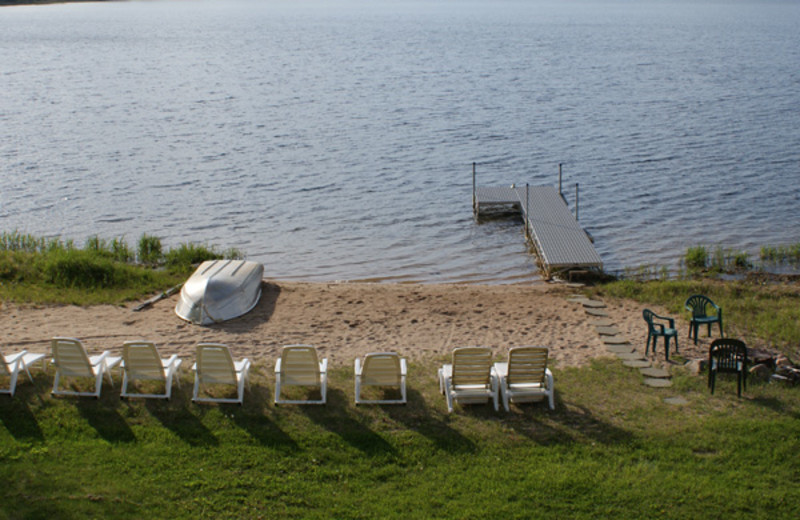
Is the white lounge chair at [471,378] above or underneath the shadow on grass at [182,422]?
above

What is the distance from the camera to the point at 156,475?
29.5 feet

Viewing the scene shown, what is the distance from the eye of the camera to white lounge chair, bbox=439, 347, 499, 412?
10578 mm

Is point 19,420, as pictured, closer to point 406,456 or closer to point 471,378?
point 406,456

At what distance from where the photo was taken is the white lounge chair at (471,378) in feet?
34.7

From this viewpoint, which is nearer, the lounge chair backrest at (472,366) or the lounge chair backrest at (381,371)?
the lounge chair backrest at (472,366)

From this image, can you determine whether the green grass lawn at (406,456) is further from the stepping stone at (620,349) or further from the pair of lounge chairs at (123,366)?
the stepping stone at (620,349)

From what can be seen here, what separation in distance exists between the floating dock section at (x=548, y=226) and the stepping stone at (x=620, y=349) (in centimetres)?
643

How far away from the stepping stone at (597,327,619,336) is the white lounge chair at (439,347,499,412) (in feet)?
14.3

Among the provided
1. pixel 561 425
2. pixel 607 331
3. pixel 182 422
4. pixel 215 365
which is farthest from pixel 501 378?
pixel 182 422

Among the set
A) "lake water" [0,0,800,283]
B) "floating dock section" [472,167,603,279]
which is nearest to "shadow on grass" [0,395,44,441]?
"lake water" [0,0,800,283]

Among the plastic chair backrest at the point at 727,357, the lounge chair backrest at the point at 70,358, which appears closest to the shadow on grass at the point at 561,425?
the plastic chair backrest at the point at 727,357

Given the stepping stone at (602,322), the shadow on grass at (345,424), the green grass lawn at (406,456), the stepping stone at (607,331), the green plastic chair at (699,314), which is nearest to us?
the green grass lawn at (406,456)

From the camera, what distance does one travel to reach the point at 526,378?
10.9 meters

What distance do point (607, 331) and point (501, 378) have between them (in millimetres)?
4489
